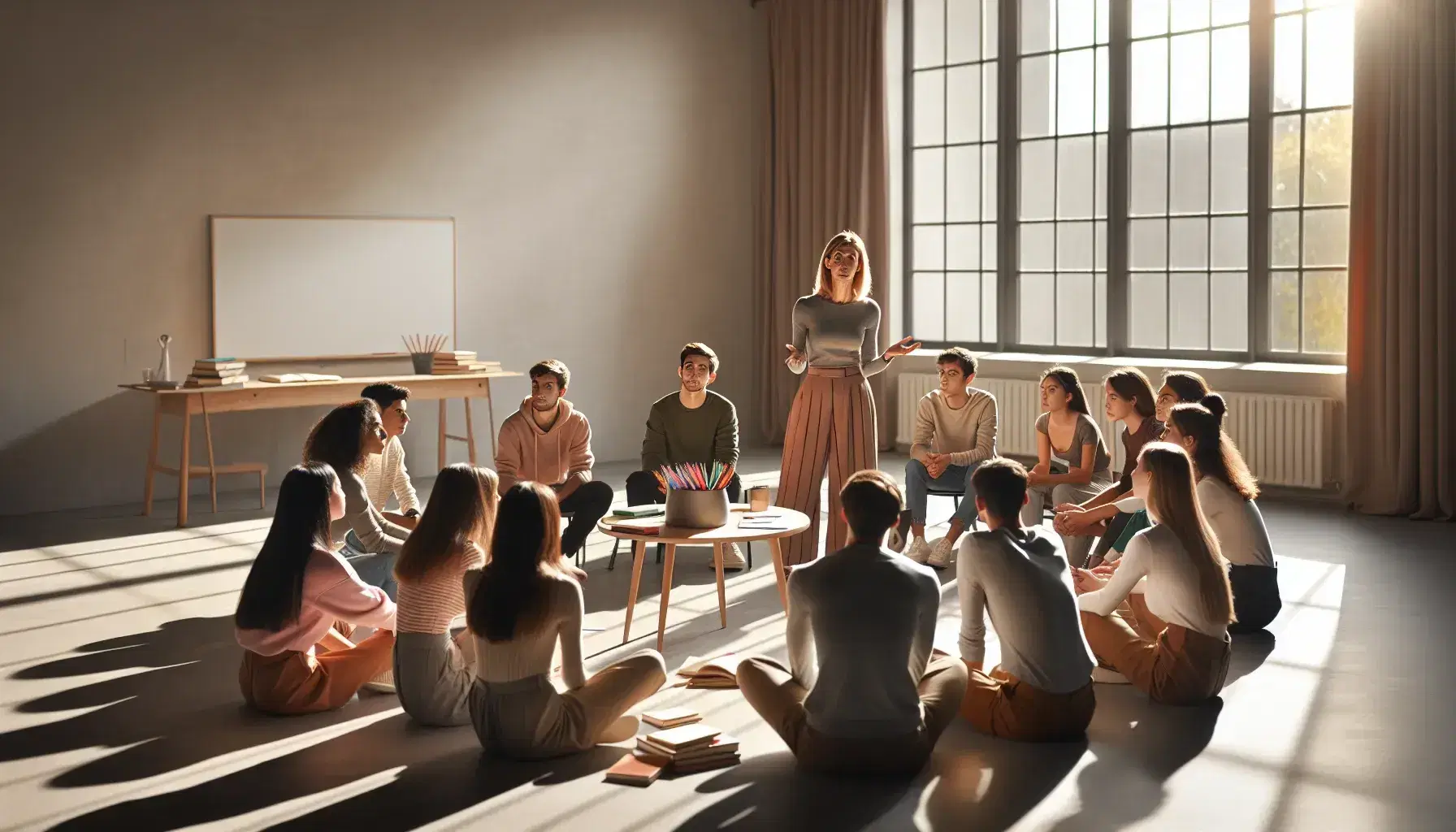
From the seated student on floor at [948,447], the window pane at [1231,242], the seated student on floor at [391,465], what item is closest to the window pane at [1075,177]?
the window pane at [1231,242]

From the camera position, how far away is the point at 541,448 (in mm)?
5855

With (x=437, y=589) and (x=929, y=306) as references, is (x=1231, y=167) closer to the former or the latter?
(x=929, y=306)

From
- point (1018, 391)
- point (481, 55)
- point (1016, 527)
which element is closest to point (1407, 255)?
point (1018, 391)

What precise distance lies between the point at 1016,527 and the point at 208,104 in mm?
6157

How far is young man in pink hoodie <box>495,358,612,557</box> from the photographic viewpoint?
577 cm

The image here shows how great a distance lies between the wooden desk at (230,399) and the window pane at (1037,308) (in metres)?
3.84

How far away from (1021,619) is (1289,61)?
577cm

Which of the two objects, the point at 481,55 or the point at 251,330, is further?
the point at 481,55

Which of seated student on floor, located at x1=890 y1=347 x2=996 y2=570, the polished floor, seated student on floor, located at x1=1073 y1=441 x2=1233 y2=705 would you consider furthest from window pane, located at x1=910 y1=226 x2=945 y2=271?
seated student on floor, located at x1=1073 y1=441 x2=1233 y2=705

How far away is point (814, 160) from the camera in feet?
33.4

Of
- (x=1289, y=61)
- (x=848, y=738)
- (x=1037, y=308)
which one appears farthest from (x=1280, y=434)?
(x=848, y=738)

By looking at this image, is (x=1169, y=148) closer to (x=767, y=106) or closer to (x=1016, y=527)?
(x=767, y=106)

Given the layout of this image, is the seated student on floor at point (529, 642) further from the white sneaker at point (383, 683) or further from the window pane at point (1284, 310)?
the window pane at point (1284, 310)

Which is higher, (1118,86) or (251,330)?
(1118,86)
